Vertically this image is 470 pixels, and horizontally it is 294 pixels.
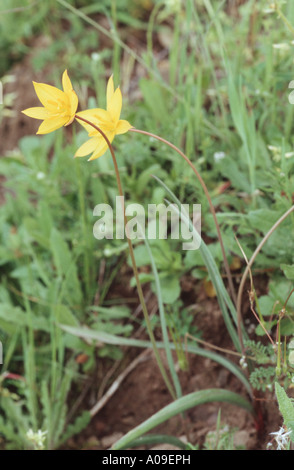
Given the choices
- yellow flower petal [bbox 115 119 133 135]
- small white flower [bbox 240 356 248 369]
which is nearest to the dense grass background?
small white flower [bbox 240 356 248 369]

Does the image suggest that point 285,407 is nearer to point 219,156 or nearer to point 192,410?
point 192,410

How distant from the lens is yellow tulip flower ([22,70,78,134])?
87cm

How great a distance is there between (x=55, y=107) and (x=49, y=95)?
0.10 ft

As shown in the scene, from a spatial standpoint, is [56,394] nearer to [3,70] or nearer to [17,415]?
[17,415]

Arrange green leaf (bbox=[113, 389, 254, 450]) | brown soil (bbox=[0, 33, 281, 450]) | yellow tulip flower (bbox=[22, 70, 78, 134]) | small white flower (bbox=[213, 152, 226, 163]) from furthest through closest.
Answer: small white flower (bbox=[213, 152, 226, 163])
brown soil (bbox=[0, 33, 281, 450])
green leaf (bbox=[113, 389, 254, 450])
yellow tulip flower (bbox=[22, 70, 78, 134])

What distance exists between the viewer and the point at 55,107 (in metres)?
0.88

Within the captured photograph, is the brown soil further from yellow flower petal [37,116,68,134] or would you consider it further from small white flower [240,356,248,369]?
yellow flower petal [37,116,68,134]

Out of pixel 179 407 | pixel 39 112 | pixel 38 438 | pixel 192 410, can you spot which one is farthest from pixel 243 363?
pixel 39 112

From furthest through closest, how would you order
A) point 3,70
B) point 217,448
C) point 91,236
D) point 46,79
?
point 3,70 → point 46,79 → point 91,236 → point 217,448

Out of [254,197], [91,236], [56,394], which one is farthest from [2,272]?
[254,197]

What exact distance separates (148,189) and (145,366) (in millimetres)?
517

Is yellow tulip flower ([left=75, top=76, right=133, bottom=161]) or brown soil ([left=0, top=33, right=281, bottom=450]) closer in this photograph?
yellow tulip flower ([left=75, top=76, right=133, bottom=161])

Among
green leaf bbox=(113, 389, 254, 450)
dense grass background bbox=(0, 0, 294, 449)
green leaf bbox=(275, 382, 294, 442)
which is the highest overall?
dense grass background bbox=(0, 0, 294, 449)

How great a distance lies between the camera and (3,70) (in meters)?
2.59
